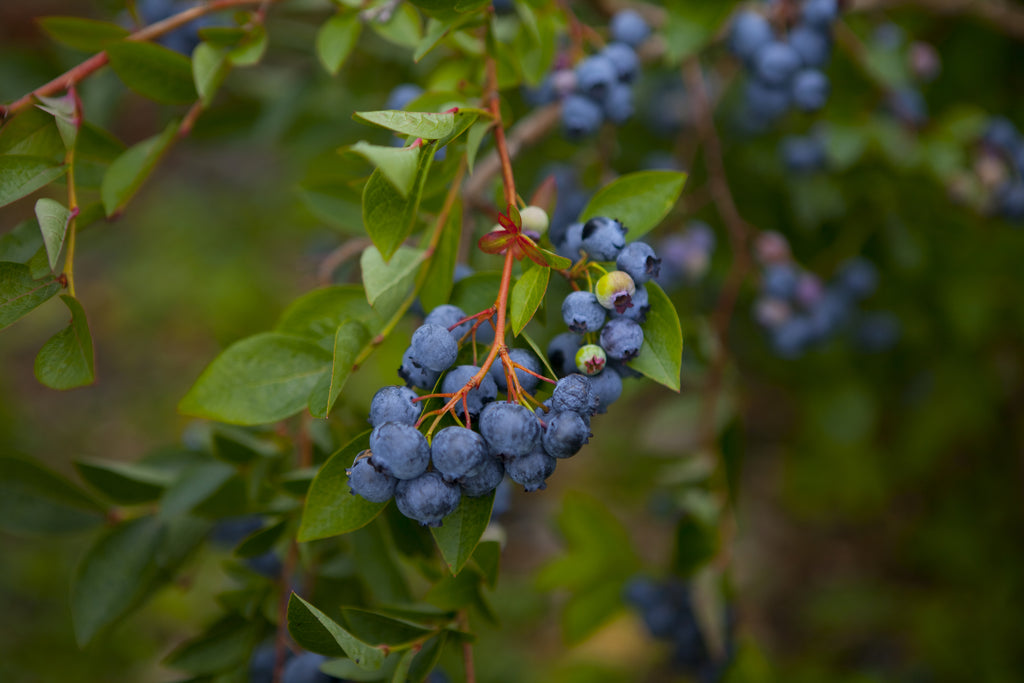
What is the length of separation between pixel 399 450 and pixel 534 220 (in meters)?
0.30

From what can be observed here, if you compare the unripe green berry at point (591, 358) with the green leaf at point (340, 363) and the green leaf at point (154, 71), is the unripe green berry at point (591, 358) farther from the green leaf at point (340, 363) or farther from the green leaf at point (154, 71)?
the green leaf at point (154, 71)

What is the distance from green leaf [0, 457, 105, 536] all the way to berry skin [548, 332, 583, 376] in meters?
0.77

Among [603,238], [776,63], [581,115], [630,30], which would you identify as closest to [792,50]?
[776,63]

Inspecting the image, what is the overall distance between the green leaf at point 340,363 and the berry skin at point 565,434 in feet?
0.68

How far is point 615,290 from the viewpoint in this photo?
0.72 m

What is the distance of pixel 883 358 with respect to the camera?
6.68 feet

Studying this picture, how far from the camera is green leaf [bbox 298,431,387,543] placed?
74 cm

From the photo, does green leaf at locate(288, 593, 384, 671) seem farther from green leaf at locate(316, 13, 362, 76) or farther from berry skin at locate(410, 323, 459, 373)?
green leaf at locate(316, 13, 362, 76)

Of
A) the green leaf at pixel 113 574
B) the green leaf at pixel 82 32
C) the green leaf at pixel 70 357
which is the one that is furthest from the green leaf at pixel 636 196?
the green leaf at pixel 113 574

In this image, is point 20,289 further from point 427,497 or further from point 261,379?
point 427,497

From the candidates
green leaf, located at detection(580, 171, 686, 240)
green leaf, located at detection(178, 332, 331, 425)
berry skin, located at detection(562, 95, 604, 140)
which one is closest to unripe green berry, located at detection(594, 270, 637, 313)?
green leaf, located at detection(580, 171, 686, 240)

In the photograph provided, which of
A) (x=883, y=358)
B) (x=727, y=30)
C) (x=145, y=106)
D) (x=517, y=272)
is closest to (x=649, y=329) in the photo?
(x=517, y=272)

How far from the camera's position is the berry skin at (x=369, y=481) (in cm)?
67

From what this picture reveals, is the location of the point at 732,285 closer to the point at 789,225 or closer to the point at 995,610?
the point at 789,225
